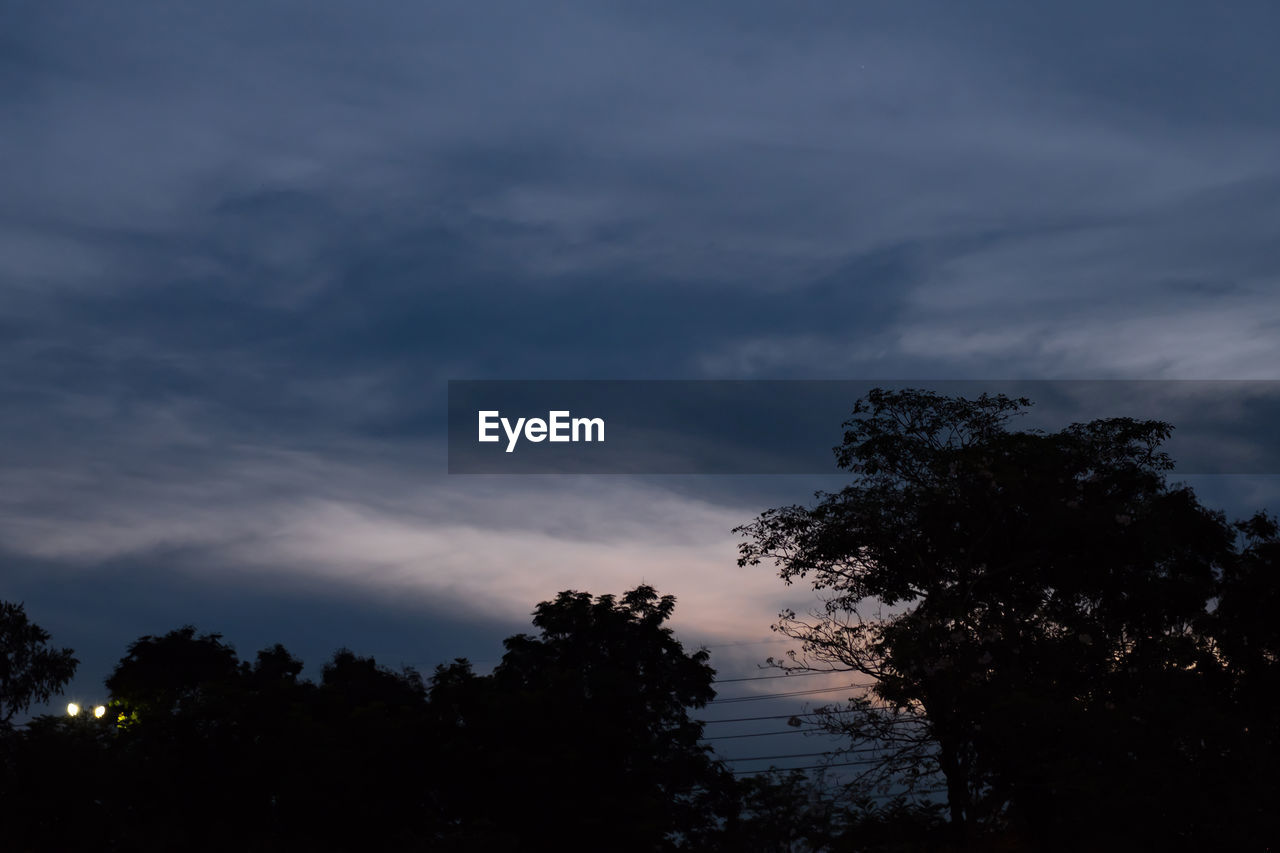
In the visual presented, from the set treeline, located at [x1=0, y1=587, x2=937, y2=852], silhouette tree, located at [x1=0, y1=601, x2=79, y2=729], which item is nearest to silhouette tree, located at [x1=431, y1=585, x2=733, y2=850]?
treeline, located at [x1=0, y1=587, x2=937, y2=852]

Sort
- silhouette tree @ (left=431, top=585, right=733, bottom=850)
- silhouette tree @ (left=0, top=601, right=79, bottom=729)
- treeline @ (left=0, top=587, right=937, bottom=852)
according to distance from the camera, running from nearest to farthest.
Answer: treeline @ (left=0, top=587, right=937, bottom=852)
silhouette tree @ (left=431, top=585, right=733, bottom=850)
silhouette tree @ (left=0, top=601, right=79, bottom=729)

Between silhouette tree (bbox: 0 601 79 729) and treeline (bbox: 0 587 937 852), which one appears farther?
silhouette tree (bbox: 0 601 79 729)

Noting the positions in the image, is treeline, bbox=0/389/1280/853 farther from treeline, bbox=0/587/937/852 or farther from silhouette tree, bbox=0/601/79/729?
silhouette tree, bbox=0/601/79/729

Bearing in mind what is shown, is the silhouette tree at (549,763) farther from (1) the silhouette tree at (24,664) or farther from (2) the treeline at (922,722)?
(1) the silhouette tree at (24,664)

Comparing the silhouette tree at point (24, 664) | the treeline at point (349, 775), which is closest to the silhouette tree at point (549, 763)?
the treeline at point (349, 775)

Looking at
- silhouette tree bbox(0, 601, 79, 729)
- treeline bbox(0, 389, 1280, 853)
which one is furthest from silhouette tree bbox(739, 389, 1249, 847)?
silhouette tree bbox(0, 601, 79, 729)

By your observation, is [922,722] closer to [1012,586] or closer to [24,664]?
[1012,586]

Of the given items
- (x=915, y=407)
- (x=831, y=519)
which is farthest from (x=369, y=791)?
(x=915, y=407)

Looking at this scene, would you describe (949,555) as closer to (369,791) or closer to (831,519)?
(831,519)

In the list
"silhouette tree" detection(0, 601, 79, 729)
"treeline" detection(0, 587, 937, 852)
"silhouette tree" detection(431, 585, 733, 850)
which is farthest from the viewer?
"silhouette tree" detection(0, 601, 79, 729)

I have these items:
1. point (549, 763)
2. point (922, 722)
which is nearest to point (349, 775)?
point (549, 763)

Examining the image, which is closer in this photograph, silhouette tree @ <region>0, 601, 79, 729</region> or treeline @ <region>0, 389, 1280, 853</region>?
treeline @ <region>0, 389, 1280, 853</region>

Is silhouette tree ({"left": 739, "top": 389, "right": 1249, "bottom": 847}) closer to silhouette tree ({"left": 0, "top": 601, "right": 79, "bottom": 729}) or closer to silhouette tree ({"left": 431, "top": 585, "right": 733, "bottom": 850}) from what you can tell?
silhouette tree ({"left": 431, "top": 585, "right": 733, "bottom": 850})

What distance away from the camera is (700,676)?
38750 millimetres
